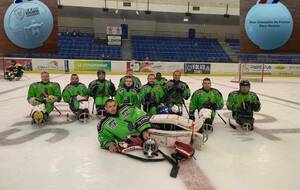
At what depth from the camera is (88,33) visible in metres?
22.6

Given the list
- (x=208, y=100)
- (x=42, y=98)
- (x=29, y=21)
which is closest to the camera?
(x=29, y=21)

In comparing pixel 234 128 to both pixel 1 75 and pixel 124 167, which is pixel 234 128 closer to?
pixel 124 167

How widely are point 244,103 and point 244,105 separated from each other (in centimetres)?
4

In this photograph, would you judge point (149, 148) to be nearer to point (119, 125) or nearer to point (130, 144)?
point (130, 144)

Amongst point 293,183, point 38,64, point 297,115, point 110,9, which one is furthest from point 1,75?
point 293,183

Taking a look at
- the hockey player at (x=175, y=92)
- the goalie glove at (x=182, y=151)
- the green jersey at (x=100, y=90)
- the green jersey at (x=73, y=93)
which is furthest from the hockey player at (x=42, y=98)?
the goalie glove at (x=182, y=151)

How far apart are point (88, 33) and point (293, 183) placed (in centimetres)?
2121

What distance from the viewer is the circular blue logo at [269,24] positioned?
2561mm

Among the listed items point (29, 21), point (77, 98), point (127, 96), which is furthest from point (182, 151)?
point (77, 98)

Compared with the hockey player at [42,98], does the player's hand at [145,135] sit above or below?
below

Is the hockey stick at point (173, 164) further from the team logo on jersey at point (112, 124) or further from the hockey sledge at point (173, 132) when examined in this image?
the team logo on jersey at point (112, 124)

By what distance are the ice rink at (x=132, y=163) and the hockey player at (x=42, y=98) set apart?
212mm

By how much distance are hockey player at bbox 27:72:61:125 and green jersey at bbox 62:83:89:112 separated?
0.15 m

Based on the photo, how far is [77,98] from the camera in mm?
5520
